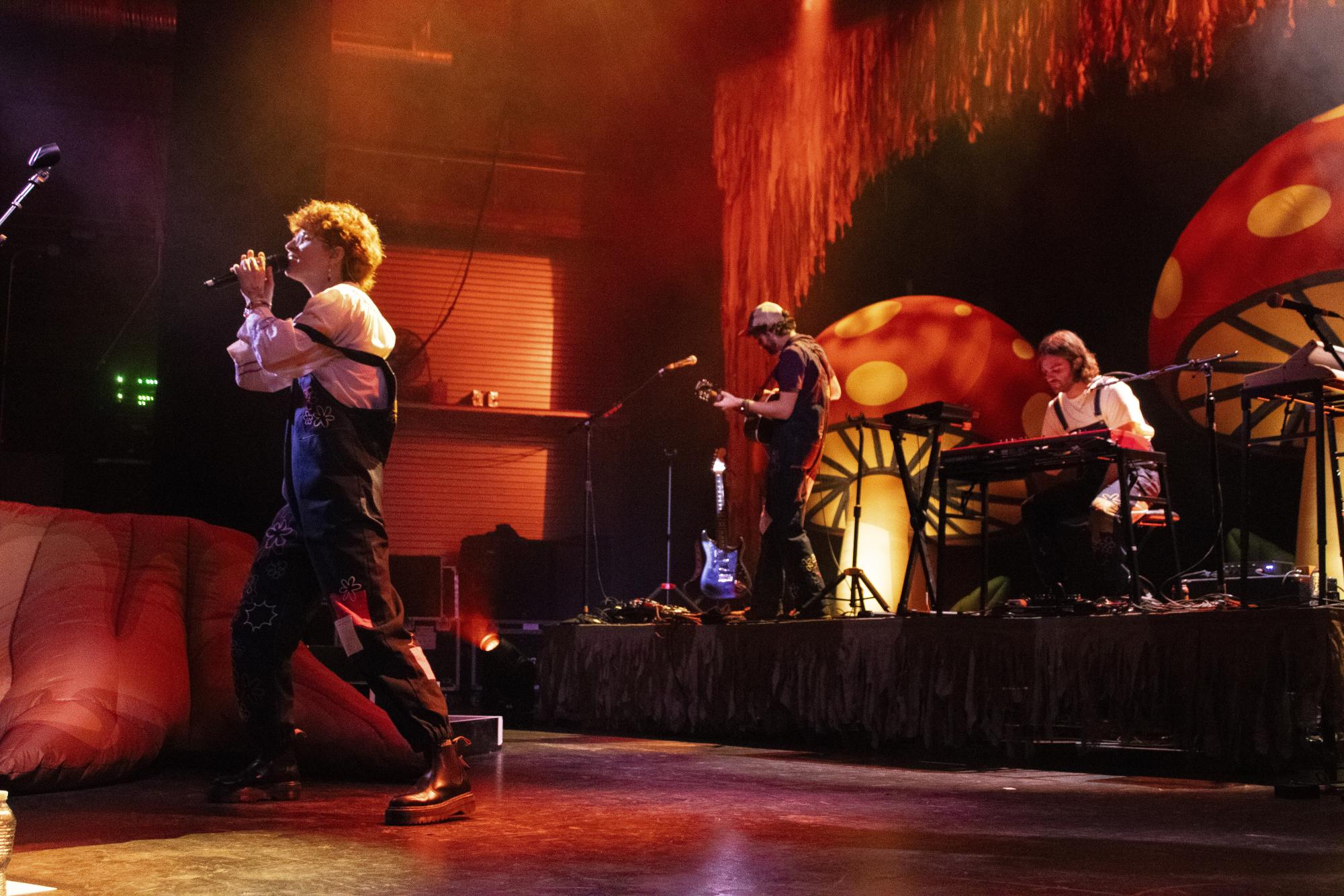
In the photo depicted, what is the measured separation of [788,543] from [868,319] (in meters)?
3.43

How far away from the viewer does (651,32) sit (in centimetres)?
1059

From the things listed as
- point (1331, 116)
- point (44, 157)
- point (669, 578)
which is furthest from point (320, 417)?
point (669, 578)

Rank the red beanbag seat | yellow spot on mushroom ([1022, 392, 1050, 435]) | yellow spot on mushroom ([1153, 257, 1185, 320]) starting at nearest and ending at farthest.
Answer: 1. the red beanbag seat
2. yellow spot on mushroom ([1153, 257, 1185, 320])
3. yellow spot on mushroom ([1022, 392, 1050, 435])

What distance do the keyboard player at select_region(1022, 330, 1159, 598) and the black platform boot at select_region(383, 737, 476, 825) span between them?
3350 millimetres

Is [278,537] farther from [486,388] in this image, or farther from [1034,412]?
[486,388]

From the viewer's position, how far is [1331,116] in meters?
6.11

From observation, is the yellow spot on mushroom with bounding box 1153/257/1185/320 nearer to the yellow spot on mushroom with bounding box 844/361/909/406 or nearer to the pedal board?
the pedal board

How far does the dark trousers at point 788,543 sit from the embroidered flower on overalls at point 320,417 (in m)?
3.08

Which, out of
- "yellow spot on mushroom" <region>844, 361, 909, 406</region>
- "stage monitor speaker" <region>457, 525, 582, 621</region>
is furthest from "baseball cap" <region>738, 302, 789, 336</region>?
"stage monitor speaker" <region>457, 525, 582, 621</region>

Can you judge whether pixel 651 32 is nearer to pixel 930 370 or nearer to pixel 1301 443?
pixel 930 370

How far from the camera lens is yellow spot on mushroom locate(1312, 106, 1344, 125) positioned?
6.06 m

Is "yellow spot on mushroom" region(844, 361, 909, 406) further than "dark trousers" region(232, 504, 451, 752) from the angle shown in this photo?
Yes

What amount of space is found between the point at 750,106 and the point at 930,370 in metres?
2.89

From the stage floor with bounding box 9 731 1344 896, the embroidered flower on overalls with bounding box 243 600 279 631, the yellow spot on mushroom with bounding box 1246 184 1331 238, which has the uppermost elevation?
the yellow spot on mushroom with bounding box 1246 184 1331 238
